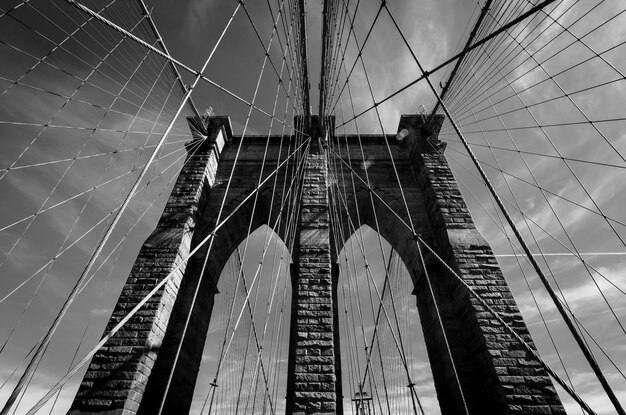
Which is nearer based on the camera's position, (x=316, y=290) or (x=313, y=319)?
(x=313, y=319)

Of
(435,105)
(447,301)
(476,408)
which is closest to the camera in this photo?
(476,408)

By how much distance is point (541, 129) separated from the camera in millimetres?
3729

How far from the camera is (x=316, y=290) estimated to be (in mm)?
4156

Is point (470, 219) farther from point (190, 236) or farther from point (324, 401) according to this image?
point (190, 236)

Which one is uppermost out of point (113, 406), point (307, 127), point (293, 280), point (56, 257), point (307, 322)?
point (307, 127)

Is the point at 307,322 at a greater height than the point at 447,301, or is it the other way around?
the point at 447,301

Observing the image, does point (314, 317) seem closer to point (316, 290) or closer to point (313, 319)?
point (313, 319)

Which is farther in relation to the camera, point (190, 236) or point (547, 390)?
point (190, 236)

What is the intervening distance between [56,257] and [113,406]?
176 cm

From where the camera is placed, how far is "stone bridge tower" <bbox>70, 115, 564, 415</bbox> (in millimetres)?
3414

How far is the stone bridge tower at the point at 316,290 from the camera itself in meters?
3.41

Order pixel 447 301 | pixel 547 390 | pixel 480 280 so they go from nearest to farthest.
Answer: pixel 547 390, pixel 480 280, pixel 447 301

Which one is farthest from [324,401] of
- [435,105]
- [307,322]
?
[435,105]

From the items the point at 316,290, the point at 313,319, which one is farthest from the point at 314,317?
the point at 316,290
